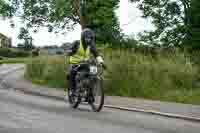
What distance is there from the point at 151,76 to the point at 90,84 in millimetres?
5205

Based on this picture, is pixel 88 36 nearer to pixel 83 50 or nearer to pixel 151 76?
pixel 83 50

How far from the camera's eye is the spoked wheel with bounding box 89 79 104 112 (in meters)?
11.3

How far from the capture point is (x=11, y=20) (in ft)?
140

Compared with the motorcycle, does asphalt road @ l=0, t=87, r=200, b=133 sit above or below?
below

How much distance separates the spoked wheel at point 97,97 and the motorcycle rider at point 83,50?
563 mm

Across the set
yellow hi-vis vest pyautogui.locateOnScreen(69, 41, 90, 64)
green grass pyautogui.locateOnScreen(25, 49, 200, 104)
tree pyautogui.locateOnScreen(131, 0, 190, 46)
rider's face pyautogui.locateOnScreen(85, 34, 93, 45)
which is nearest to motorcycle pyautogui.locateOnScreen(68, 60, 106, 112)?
yellow hi-vis vest pyautogui.locateOnScreen(69, 41, 90, 64)

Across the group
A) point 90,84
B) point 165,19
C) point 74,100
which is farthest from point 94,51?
point 165,19

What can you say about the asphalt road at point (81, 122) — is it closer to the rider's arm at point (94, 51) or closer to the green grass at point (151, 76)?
the rider's arm at point (94, 51)

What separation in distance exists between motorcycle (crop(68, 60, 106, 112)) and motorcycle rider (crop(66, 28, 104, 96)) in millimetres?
148

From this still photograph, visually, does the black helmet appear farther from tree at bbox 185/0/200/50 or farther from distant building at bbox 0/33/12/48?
distant building at bbox 0/33/12/48

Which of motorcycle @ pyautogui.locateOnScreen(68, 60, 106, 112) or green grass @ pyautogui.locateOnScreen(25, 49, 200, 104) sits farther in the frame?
green grass @ pyautogui.locateOnScreen(25, 49, 200, 104)

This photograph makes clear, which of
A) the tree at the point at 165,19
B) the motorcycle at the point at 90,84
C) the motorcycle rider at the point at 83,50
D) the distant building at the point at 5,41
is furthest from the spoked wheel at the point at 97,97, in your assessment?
the distant building at the point at 5,41

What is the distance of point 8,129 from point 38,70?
17218 millimetres

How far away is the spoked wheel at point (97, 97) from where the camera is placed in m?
11.3
